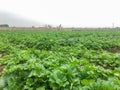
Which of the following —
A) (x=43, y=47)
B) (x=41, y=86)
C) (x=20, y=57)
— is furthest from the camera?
(x=43, y=47)

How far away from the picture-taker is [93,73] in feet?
14.5

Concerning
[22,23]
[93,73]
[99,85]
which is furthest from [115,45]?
[22,23]

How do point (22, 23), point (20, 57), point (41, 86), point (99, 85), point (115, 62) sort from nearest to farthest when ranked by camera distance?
point (99, 85), point (41, 86), point (20, 57), point (115, 62), point (22, 23)

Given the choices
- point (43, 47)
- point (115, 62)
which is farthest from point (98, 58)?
point (43, 47)

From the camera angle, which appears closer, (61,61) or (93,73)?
(93,73)

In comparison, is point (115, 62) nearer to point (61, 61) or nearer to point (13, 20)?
point (61, 61)

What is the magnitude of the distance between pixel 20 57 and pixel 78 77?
2.13 meters

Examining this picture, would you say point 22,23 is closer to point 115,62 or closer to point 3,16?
point 3,16

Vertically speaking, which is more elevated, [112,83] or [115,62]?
[112,83]

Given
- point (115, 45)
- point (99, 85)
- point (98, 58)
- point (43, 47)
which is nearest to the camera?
point (99, 85)

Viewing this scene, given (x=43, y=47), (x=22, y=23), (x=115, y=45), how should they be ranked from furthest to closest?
(x=22, y=23) < (x=115, y=45) < (x=43, y=47)

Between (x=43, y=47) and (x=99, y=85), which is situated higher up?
(x=99, y=85)

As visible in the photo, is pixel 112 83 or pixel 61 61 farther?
pixel 61 61

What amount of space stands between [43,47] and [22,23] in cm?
7236
